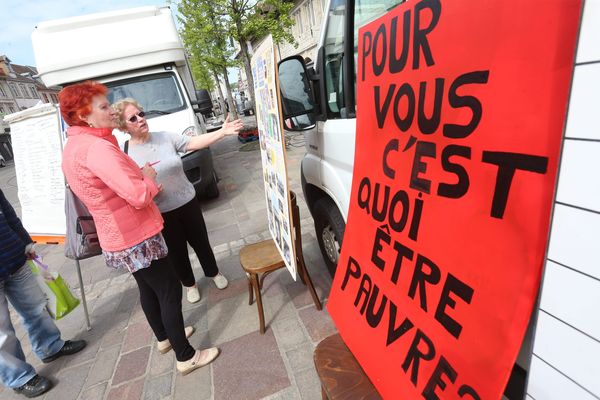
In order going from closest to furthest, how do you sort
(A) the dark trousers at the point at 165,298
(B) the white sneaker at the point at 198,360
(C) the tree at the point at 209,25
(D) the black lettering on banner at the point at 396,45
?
(D) the black lettering on banner at the point at 396,45
(A) the dark trousers at the point at 165,298
(B) the white sneaker at the point at 198,360
(C) the tree at the point at 209,25

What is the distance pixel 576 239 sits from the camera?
610mm

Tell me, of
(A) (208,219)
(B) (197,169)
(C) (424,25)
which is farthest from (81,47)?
(C) (424,25)

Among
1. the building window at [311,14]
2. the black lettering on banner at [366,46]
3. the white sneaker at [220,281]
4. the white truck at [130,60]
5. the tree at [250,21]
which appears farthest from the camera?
the building window at [311,14]

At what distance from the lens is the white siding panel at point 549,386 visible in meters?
0.68

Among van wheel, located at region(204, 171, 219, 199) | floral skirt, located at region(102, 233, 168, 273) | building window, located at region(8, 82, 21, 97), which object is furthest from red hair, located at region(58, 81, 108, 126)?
building window, located at region(8, 82, 21, 97)

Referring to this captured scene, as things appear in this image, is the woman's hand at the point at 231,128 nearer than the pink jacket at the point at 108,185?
No

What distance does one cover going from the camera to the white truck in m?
4.97

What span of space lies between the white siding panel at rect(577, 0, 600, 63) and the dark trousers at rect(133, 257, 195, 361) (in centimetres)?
206

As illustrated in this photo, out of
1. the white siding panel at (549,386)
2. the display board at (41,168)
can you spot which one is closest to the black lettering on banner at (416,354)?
the white siding panel at (549,386)

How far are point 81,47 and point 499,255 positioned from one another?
628cm

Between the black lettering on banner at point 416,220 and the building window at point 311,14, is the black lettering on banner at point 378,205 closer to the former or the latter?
the black lettering on banner at point 416,220

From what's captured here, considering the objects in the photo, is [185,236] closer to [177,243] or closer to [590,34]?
[177,243]

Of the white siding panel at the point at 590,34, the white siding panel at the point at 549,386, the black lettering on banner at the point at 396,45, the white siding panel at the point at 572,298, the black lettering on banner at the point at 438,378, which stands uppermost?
the black lettering on banner at the point at 396,45

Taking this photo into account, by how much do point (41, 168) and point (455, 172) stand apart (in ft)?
11.6
